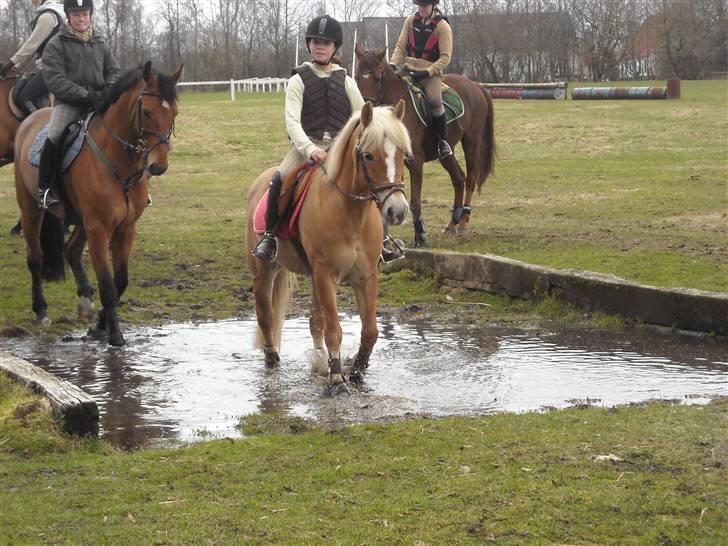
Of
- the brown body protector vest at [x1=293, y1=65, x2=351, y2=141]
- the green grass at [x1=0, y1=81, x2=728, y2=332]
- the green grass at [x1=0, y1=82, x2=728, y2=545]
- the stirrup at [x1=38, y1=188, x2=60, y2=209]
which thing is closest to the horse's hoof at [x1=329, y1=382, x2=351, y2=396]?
the green grass at [x1=0, y1=82, x2=728, y2=545]

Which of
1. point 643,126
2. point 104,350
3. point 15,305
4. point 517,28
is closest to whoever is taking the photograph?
point 104,350

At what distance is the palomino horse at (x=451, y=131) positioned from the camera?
14062 millimetres

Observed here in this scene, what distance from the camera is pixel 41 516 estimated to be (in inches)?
213

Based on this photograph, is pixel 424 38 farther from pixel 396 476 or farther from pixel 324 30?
pixel 396 476

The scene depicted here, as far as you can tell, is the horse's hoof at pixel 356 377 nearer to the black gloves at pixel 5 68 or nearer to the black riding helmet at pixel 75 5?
the black riding helmet at pixel 75 5

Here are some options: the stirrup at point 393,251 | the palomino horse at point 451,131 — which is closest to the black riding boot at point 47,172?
the stirrup at point 393,251

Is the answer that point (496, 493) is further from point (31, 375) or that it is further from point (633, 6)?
point (633, 6)

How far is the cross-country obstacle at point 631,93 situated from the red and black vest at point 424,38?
28368 mm

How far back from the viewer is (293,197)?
8.56 metres

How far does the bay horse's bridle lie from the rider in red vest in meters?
6.99

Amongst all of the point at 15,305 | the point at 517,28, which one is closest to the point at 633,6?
the point at 517,28

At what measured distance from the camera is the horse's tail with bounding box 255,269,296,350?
930cm

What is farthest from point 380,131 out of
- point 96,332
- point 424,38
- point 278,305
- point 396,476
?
point 424,38

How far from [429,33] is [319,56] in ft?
20.5
